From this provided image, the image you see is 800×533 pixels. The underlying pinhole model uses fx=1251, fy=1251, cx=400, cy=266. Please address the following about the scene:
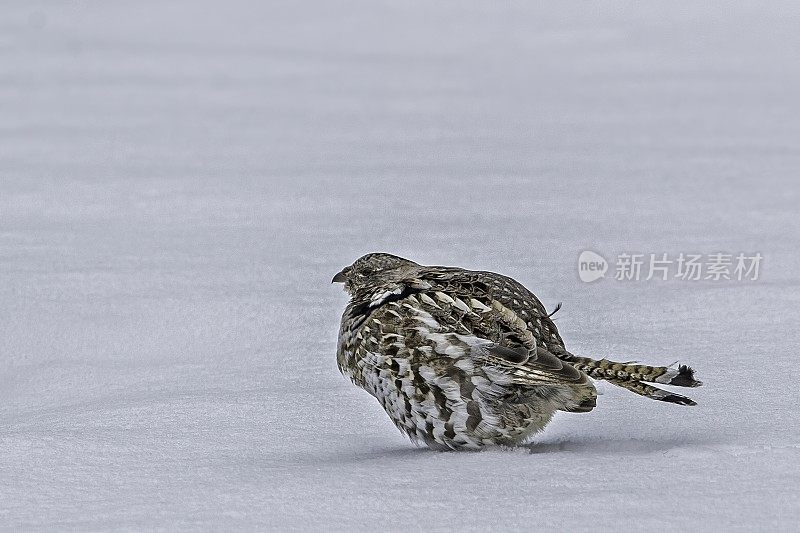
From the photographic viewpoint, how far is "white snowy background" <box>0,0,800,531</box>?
2771 mm

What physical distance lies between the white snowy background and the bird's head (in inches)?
14.6

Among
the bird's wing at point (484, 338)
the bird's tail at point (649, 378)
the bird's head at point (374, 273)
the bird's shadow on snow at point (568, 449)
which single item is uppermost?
the bird's head at point (374, 273)

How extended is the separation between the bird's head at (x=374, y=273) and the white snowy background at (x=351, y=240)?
370mm

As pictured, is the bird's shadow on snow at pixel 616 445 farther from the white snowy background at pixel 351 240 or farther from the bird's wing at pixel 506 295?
the bird's wing at pixel 506 295

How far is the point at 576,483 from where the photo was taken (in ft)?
8.93

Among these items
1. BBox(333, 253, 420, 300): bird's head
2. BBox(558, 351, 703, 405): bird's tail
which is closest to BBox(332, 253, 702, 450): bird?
BBox(558, 351, 703, 405): bird's tail

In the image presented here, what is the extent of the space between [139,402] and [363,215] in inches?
105

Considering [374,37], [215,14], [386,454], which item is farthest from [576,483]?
[215,14]

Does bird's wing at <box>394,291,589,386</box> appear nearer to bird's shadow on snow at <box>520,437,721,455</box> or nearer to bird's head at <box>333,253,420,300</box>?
bird's shadow on snow at <box>520,437,721,455</box>

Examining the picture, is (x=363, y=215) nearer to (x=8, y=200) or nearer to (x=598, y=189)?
(x=598, y=189)

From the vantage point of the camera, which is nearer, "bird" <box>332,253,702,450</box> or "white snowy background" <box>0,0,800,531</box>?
"white snowy background" <box>0,0,800,531</box>

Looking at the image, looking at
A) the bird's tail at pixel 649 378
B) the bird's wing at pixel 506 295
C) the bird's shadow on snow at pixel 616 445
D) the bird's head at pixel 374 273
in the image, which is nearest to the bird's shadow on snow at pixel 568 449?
the bird's shadow on snow at pixel 616 445

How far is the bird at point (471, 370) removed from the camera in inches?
125

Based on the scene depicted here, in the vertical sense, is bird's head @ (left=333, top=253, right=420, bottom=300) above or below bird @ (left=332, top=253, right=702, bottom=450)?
above
